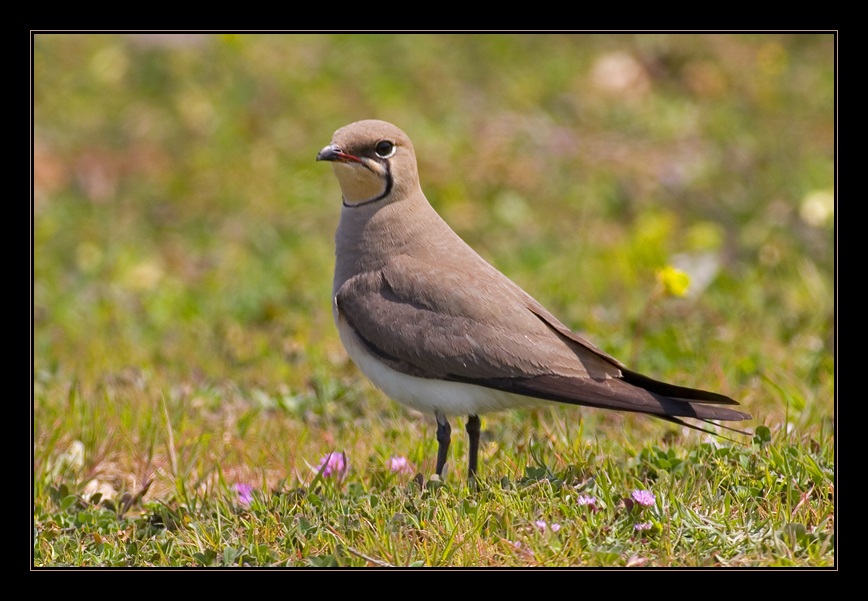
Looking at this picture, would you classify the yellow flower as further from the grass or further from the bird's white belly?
the bird's white belly

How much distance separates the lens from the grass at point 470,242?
4.41 metres

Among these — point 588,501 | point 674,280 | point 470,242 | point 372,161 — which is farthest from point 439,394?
point 470,242

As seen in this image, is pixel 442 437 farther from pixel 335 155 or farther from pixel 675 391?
pixel 335 155

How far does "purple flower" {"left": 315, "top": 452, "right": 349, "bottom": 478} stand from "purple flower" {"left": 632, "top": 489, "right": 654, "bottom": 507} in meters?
1.26

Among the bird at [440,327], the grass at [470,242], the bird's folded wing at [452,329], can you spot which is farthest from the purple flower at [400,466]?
the bird's folded wing at [452,329]

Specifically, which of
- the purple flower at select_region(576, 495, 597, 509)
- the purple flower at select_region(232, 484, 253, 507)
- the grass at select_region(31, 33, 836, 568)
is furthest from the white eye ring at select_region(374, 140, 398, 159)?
the purple flower at select_region(576, 495, 597, 509)

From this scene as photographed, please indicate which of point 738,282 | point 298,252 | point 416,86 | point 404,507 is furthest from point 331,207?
point 404,507

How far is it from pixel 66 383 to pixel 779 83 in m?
7.23

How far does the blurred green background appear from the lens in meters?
6.92

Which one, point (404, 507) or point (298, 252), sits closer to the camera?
point (404, 507)

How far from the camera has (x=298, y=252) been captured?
8859 millimetres

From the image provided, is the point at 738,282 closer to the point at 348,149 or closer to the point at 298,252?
the point at 298,252

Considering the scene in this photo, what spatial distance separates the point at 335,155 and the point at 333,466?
1359mm

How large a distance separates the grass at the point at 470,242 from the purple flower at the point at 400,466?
0.16 ft
